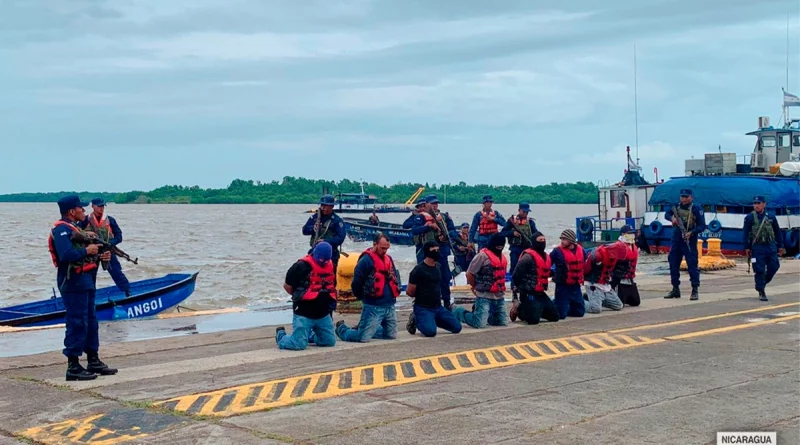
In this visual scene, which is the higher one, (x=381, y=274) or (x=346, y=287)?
(x=381, y=274)

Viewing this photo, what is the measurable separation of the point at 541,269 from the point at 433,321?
2.02 meters

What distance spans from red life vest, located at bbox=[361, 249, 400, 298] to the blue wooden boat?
7.06 metres

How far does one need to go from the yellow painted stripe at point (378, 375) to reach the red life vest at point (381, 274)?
1493 millimetres

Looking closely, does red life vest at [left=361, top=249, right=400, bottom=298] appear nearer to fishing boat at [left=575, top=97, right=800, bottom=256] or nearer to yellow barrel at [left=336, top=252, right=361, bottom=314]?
yellow barrel at [left=336, top=252, right=361, bottom=314]

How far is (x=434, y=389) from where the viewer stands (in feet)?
28.5

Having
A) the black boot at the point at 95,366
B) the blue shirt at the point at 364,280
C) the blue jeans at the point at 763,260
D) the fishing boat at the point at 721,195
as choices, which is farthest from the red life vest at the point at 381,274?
the fishing boat at the point at 721,195

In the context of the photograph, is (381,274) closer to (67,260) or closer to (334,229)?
(334,229)

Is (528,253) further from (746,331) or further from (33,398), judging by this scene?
(33,398)

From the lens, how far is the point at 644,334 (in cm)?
1236

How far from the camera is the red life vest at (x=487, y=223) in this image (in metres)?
16.4

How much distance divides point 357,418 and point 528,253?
6355mm

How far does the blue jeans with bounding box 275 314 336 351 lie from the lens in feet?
36.8

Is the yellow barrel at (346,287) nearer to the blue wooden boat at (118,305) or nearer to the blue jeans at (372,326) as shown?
the blue jeans at (372,326)

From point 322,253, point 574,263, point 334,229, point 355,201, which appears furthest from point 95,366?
point 355,201
